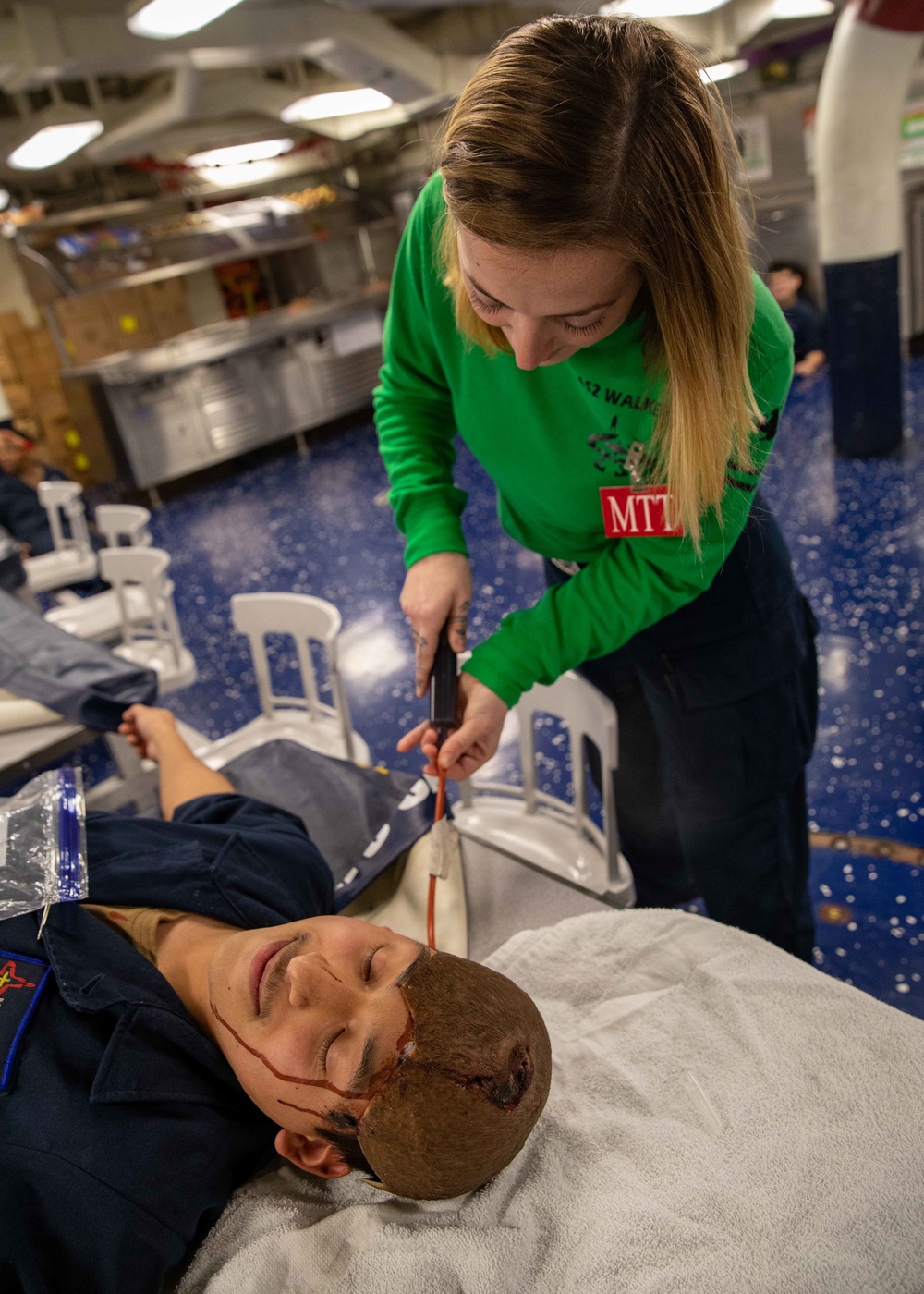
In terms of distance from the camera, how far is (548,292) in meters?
0.89

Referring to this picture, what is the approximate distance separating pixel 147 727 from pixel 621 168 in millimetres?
1400

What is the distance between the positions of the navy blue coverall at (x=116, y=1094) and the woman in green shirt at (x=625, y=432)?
0.43 metres

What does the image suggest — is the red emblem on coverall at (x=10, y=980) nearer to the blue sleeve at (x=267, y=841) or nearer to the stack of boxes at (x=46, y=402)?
the blue sleeve at (x=267, y=841)

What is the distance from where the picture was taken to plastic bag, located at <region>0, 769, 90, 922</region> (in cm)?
111

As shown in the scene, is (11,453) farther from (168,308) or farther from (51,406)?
(168,308)

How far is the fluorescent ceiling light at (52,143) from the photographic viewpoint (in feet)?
18.7

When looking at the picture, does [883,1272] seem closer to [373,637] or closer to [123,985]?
[123,985]

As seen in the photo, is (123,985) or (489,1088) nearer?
(489,1088)

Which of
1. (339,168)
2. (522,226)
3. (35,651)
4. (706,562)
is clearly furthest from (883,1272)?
(339,168)

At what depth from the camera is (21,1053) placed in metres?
0.97

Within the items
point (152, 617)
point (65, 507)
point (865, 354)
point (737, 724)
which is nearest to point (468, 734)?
point (737, 724)

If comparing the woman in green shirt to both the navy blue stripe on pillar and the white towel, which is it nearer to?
the white towel

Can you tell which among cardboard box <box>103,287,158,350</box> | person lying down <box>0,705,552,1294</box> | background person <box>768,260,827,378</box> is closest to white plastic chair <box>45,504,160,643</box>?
person lying down <box>0,705,552,1294</box>

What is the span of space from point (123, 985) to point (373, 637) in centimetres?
281
